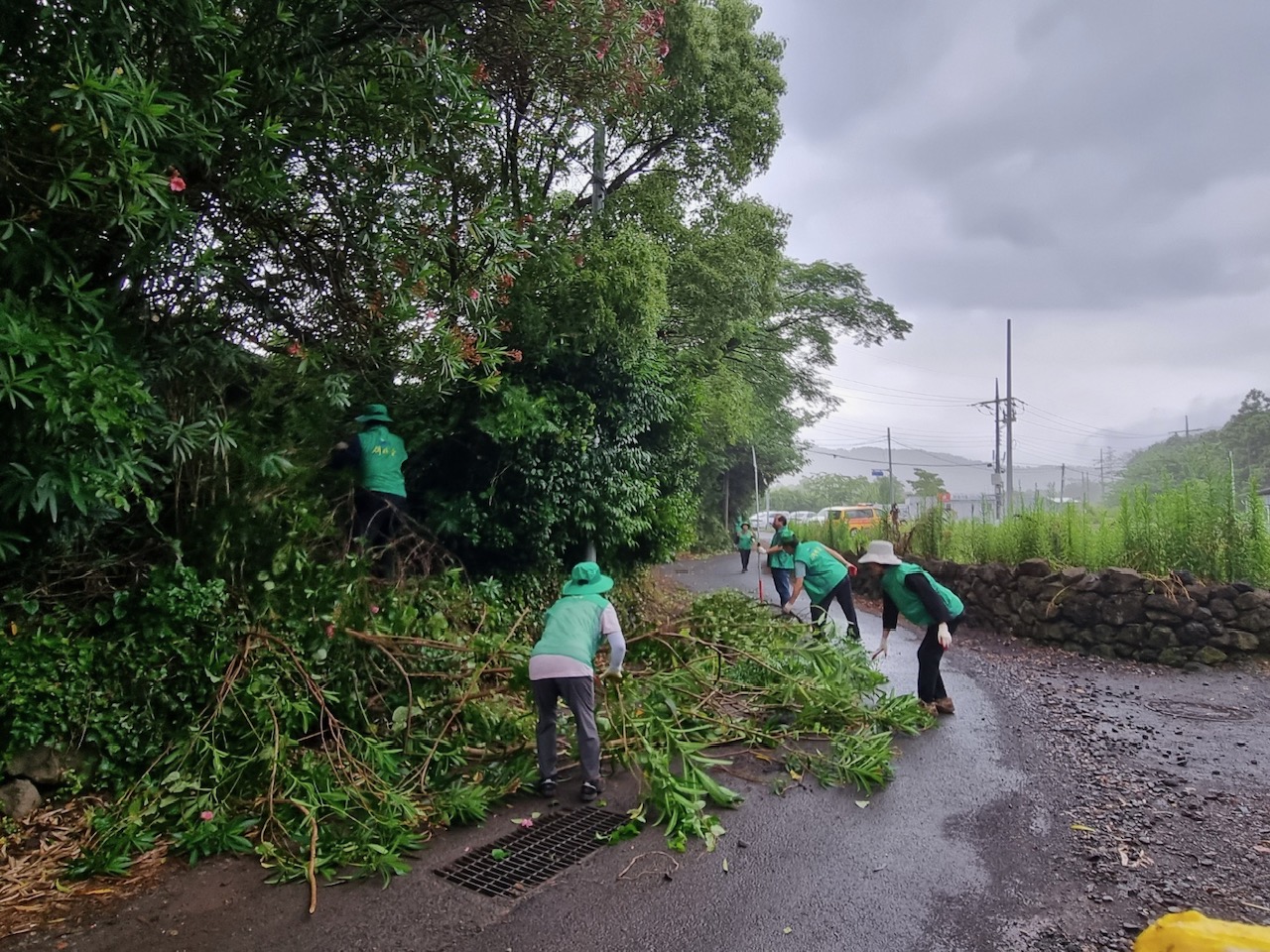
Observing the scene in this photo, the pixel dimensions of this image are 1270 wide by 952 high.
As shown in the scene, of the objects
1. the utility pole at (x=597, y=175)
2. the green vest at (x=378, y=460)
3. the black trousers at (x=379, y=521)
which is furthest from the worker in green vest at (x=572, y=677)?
the utility pole at (x=597, y=175)

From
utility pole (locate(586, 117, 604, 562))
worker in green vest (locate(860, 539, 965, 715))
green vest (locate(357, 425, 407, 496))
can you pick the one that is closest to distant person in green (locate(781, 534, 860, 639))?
worker in green vest (locate(860, 539, 965, 715))

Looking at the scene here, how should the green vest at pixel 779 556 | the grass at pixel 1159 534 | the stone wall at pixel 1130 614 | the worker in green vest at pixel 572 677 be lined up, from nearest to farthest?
the worker in green vest at pixel 572 677, the stone wall at pixel 1130 614, the grass at pixel 1159 534, the green vest at pixel 779 556

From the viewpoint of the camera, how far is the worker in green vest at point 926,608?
7.03 metres

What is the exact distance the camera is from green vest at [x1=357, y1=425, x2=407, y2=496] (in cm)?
742

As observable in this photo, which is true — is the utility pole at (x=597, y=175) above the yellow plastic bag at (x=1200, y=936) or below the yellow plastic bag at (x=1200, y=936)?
above

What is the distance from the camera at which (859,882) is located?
13.4 feet

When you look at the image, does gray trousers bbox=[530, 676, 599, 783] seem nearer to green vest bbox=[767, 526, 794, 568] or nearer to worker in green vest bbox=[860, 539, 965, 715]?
worker in green vest bbox=[860, 539, 965, 715]

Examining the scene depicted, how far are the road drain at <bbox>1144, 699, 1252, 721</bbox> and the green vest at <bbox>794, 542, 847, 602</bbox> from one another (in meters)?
3.32

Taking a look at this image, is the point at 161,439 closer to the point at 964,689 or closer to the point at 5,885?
the point at 5,885

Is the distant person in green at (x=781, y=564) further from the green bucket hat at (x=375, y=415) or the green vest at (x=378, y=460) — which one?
the green bucket hat at (x=375, y=415)

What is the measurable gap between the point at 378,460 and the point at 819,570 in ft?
17.3

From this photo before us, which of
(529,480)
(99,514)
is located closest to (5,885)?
(99,514)

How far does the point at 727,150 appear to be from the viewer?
12344 mm

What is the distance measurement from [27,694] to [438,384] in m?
3.53
